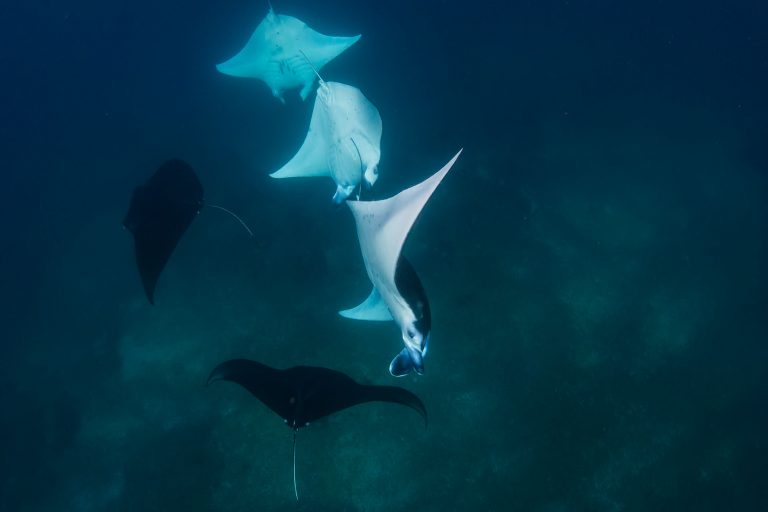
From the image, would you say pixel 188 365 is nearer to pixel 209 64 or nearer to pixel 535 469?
pixel 535 469

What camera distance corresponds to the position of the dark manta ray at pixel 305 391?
3.34 metres

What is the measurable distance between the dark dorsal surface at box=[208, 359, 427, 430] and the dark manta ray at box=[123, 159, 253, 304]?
1.20 metres

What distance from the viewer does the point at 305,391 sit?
3514mm

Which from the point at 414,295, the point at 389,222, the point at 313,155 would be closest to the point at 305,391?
the point at 414,295

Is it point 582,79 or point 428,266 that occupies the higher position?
point 582,79

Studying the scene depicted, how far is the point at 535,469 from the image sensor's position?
18.4 ft

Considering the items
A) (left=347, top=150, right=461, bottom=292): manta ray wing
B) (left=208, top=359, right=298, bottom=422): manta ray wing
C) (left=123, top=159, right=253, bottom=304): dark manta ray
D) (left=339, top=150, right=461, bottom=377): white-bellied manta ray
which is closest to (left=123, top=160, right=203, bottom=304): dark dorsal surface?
(left=123, top=159, right=253, bottom=304): dark manta ray

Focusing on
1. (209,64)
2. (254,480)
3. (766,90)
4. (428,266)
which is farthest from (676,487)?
(209,64)

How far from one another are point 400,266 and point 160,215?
9.83ft

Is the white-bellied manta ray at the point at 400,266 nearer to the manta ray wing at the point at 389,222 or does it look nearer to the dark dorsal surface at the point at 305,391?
the manta ray wing at the point at 389,222

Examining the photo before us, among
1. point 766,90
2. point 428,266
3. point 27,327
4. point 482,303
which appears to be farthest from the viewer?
point 766,90

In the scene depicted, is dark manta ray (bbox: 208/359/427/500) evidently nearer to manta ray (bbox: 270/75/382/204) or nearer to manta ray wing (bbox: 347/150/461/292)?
manta ray wing (bbox: 347/150/461/292)

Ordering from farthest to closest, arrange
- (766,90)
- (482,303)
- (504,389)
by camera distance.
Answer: (766,90)
(482,303)
(504,389)

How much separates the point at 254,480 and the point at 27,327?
7226 millimetres
